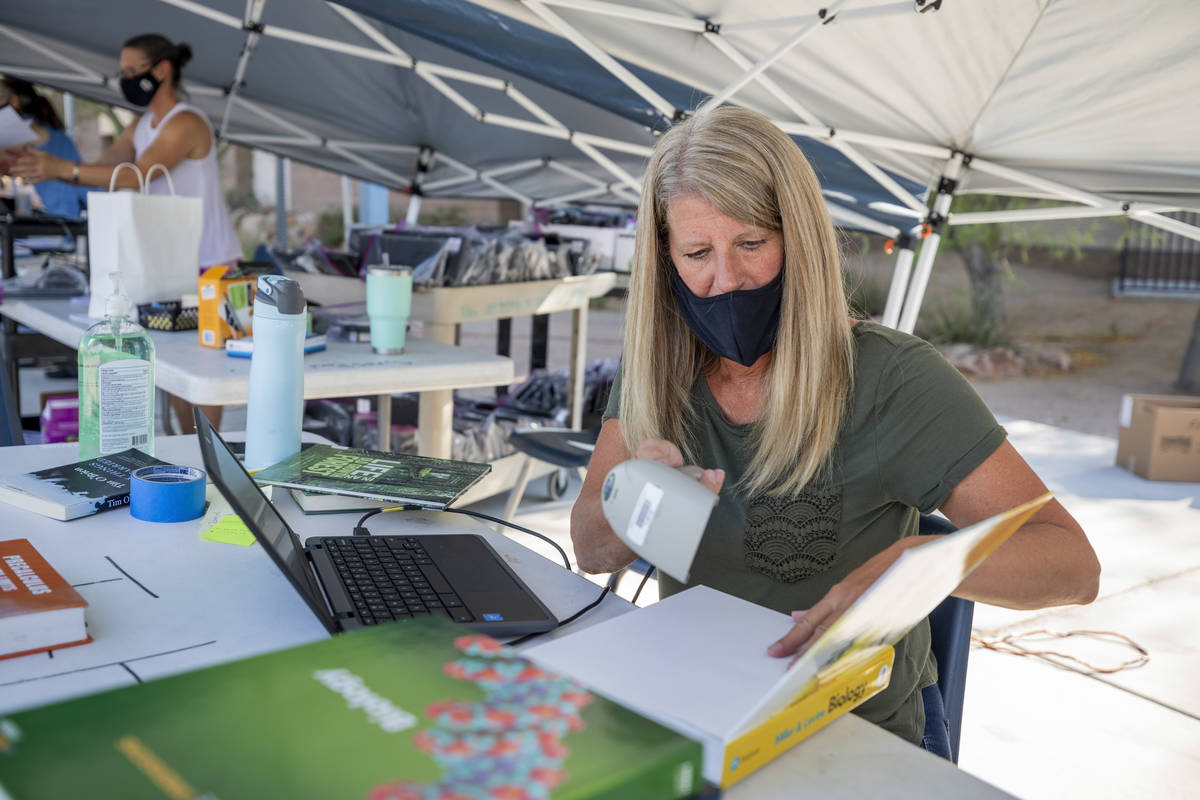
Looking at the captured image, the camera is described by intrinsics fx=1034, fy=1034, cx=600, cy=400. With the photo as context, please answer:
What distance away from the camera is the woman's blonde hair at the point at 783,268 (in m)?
1.43

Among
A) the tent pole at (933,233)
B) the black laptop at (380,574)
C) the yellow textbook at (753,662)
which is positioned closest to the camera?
the yellow textbook at (753,662)

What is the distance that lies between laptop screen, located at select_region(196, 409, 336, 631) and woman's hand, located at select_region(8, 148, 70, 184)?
10.3ft

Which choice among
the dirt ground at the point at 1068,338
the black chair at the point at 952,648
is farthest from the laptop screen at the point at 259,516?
the dirt ground at the point at 1068,338

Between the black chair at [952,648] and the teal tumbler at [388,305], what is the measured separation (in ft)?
5.31

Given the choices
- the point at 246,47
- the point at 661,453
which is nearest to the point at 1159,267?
the point at 246,47

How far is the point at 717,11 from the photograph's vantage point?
332 cm

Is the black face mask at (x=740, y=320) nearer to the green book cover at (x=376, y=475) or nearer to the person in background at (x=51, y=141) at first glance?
the green book cover at (x=376, y=475)

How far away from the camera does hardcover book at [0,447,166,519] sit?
1.52m

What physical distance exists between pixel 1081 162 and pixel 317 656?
3395mm

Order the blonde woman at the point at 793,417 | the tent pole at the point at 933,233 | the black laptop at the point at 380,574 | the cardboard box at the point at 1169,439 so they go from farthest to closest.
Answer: the cardboard box at the point at 1169,439
the tent pole at the point at 933,233
the blonde woman at the point at 793,417
the black laptop at the point at 380,574


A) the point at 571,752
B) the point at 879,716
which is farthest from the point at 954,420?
the point at 571,752

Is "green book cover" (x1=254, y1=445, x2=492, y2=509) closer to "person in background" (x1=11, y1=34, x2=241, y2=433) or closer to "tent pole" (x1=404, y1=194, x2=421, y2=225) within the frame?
"person in background" (x1=11, y1=34, x2=241, y2=433)

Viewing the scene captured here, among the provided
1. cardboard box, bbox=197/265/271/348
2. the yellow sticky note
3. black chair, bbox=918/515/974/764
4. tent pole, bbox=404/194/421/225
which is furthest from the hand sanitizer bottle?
tent pole, bbox=404/194/421/225

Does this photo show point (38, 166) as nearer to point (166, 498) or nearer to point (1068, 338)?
point (166, 498)
